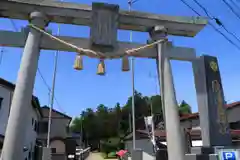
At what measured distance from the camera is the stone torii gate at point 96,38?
681cm

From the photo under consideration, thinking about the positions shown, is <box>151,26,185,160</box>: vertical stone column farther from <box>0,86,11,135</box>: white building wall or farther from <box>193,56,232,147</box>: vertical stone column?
<box>0,86,11,135</box>: white building wall

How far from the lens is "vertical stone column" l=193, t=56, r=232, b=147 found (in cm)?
805

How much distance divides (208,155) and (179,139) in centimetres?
94

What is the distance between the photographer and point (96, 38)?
25.3 ft

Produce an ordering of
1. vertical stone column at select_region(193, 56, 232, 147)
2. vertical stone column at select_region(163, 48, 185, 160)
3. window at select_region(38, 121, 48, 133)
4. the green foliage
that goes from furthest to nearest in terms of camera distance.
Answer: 1. the green foliage
2. window at select_region(38, 121, 48, 133)
3. vertical stone column at select_region(193, 56, 232, 147)
4. vertical stone column at select_region(163, 48, 185, 160)

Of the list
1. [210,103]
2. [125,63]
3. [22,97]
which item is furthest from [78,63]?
[210,103]

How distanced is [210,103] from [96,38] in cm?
405

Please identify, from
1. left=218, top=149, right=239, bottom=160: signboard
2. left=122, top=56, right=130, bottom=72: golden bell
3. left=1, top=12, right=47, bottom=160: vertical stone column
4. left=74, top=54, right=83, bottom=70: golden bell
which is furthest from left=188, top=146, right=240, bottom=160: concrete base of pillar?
left=1, top=12, right=47, bottom=160: vertical stone column

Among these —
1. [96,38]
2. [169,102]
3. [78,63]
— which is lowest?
[169,102]

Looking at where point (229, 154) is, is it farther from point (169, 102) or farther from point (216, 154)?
point (169, 102)

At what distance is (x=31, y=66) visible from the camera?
6.96 metres

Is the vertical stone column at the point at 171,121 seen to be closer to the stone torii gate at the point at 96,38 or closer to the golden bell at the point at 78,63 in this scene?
the stone torii gate at the point at 96,38

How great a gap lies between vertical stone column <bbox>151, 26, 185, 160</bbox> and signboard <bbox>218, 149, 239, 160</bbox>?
41.4 inches

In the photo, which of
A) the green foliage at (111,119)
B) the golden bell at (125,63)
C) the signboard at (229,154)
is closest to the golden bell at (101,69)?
the golden bell at (125,63)
